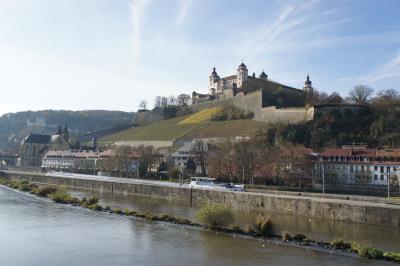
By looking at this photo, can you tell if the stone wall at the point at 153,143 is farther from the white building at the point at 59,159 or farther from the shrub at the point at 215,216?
the shrub at the point at 215,216

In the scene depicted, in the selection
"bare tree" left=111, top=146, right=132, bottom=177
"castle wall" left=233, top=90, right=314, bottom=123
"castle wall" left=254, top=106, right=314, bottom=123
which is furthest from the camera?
"castle wall" left=233, top=90, right=314, bottom=123

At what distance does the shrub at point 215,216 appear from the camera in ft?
88.3

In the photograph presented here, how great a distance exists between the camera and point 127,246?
75.6 feet

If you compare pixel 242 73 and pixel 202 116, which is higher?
pixel 242 73

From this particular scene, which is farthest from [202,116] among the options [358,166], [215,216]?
[215,216]

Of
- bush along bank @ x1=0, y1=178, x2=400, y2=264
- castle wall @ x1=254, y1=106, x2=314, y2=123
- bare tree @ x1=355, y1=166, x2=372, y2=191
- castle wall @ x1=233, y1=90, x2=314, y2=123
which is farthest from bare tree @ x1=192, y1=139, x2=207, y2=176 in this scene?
bush along bank @ x1=0, y1=178, x2=400, y2=264

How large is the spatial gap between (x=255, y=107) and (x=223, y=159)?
36807 mm

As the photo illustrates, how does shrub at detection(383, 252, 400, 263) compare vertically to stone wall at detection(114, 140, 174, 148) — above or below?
below

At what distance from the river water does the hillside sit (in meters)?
52.1

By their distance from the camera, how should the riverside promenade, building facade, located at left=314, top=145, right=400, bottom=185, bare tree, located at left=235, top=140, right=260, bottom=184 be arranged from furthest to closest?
bare tree, located at left=235, top=140, right=260, bottom=184 → building facade, located at left=314, top=145, right=400, bottom=185 → the riverside promenade

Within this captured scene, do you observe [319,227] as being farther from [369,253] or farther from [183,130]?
[183,130]

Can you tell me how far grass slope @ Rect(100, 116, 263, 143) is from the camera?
85750 millimetres

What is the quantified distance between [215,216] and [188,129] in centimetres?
7267

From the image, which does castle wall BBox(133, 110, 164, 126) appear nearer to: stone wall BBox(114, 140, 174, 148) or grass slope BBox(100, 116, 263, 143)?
grass slope BBox(100, 116, 263, 143)
